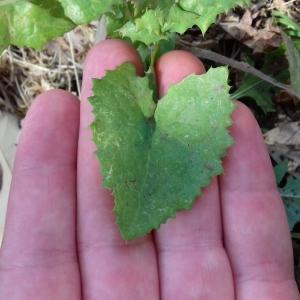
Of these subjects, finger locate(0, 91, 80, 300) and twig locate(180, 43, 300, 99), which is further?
twig locate(180, 43, 300, 99)

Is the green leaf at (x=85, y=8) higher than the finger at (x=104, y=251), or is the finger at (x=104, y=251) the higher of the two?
the green leaf at (x=85, y=8)

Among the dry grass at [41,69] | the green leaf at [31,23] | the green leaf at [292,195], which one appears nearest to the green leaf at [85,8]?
the green leaf at [31,23]

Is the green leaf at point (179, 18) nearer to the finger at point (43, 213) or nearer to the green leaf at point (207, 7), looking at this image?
the green leaf at point (207, 7)

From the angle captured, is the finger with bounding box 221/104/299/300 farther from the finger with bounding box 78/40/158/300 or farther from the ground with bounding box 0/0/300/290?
the ground with bounding box 0/0/300/290

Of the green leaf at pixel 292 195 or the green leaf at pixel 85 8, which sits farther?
the green leaf at pixel 292 195

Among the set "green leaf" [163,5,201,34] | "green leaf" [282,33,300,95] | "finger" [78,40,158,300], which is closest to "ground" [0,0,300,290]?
"green leaf" [282,33,300,95]

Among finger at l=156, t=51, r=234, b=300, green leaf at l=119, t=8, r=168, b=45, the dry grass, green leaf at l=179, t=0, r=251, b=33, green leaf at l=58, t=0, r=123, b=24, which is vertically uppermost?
green leaf at l=58, t=0, r=123, b=24

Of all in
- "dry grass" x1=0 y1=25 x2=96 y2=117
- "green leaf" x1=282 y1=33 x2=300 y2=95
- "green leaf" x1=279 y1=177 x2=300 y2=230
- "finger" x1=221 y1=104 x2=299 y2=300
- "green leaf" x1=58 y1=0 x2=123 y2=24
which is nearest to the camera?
"green leaf" x1=58 y1=0 x2=123 y2=24

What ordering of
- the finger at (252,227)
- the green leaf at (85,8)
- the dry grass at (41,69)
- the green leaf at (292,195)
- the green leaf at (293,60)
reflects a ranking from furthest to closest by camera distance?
1. the dry grass at (41,69)
2. the green leaf at (292,195)
3. the green leaf at (293,60)
4. the finger at (252,227)
5. the green leaf at (85,8)
